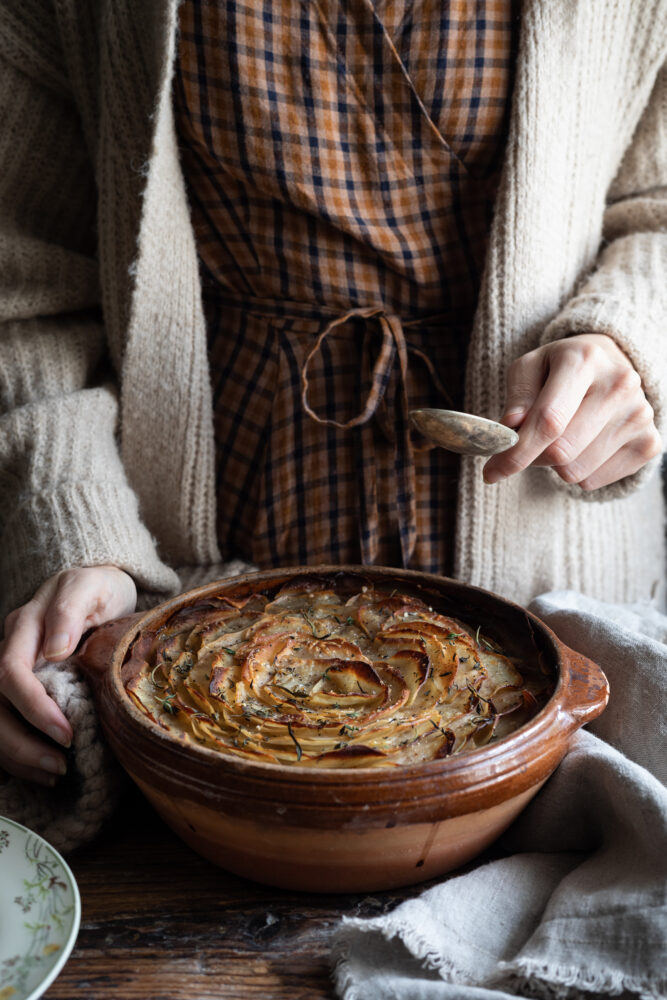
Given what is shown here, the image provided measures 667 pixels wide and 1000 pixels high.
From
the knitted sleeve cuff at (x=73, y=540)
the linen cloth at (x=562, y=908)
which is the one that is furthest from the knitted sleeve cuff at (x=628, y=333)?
the knitted sleeve cuff at (x=73, y=540)

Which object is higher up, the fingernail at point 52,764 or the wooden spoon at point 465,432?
the wooden spoon at point 465,432

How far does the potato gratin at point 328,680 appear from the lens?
0.83 meters

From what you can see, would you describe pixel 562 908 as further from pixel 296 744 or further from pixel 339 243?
pixel 339 243

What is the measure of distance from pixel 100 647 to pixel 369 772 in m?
0.41

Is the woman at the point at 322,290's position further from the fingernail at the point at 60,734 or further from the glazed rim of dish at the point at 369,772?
the glazed rim of dish at the point at 369,772

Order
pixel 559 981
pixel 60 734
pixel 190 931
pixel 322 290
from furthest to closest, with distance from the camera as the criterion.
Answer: pixel 322 290
pixel 60 734
pixel 190 931
pixel 559 981

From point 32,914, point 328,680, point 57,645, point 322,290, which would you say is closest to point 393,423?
point 322,290

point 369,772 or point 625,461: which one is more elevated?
point 625,461

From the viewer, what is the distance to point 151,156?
1.18 meters

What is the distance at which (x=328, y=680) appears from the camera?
3.17 feet

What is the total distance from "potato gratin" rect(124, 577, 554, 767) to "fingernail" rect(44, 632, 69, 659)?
85mm

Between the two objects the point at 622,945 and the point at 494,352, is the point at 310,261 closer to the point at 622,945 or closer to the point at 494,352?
the point at 494,352

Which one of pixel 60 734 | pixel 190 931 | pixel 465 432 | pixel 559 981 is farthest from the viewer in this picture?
pixel 465 432

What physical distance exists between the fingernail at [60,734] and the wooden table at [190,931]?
5.1 inches
